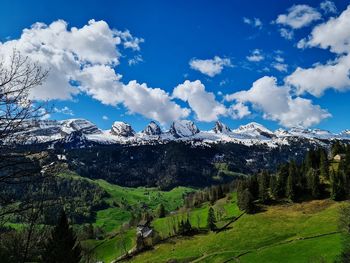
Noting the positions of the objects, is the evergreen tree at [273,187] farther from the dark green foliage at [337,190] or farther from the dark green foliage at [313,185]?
the dark green foliage at [337,190]

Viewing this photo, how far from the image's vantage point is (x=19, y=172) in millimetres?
12016

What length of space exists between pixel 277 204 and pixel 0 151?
151 m

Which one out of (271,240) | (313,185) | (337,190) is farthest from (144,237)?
(337,190)

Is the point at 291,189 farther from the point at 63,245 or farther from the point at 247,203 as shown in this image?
the point at 63,245

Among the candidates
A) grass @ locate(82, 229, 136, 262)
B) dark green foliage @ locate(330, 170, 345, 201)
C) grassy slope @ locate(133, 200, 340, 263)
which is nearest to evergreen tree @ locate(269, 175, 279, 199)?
grassy slope @ locate(133, 200, 340, 263)

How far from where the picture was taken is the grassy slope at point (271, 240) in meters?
104

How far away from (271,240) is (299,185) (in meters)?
41.1

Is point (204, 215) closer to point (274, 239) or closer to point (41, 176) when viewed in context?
point (274, 239)

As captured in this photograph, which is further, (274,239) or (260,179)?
(260,179)

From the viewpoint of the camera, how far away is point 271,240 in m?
120

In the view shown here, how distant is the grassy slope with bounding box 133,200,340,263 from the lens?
103750mm

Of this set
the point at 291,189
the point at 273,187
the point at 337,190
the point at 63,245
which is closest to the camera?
the point at 63,245

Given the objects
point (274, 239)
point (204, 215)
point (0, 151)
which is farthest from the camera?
point (204, 215)

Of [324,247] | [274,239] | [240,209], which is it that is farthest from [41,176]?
[240,209]
